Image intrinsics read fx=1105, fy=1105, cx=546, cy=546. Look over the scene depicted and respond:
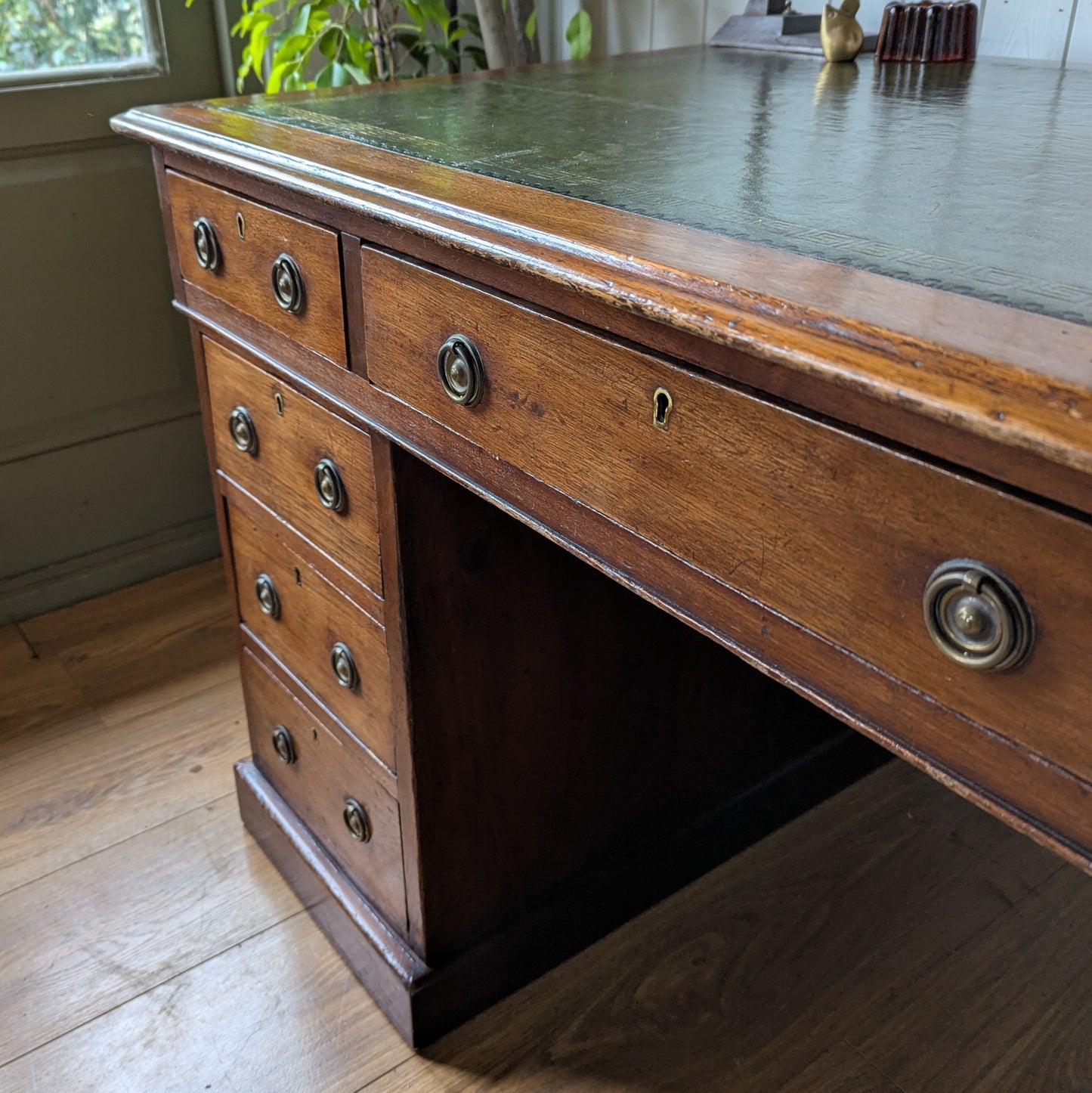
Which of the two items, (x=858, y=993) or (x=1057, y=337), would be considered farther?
(x=858, y=993)

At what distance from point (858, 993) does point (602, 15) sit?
4.40 feet

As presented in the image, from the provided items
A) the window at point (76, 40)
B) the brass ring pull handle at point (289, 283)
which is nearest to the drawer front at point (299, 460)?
the brass ring pull handle at point (289, 283)

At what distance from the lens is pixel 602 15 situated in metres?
1.60

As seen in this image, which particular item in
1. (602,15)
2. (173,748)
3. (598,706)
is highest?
(602,15)

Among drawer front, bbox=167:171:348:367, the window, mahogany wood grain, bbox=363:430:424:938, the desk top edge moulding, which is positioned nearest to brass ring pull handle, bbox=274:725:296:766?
mahogany wood grain, bbox=363:430:424:938

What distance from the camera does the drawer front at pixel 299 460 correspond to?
939mm

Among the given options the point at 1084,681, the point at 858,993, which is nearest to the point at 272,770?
the point at 858,993

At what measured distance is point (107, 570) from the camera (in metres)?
1.91

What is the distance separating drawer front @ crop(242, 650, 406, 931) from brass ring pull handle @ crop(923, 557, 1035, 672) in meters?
0.70

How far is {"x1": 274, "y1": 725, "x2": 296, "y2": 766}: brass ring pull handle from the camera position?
1241 mm

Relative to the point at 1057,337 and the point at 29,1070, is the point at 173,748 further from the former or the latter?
the point at 1057,337

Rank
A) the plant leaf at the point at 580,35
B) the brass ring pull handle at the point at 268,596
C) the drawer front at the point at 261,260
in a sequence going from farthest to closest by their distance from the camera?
the plant leaf at the point at 580,35 < the brass ring pull handle at the point at 268,596 < the drawer front at the point at 261,260

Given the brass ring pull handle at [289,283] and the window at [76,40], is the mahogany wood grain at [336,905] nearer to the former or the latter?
the brass ring pull handle at [289,283]

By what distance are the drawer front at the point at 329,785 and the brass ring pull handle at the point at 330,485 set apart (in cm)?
26
